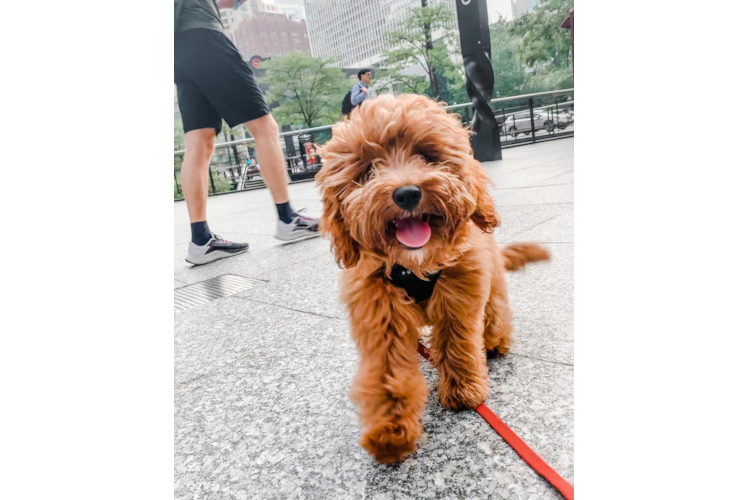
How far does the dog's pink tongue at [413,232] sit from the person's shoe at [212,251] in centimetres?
380

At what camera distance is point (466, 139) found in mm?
1788

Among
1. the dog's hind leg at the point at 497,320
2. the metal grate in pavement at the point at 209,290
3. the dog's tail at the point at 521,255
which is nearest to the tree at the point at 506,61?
the metal grate in pavement at the point at 209,290

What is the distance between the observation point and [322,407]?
189 cm

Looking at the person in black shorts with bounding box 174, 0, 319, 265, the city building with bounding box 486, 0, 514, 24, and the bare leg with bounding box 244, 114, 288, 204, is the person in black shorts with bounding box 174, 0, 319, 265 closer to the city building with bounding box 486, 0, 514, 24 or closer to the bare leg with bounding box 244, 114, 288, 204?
the bare leg with bounding box 244, 114, 288, 204

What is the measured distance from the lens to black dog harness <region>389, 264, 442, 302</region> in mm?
1728

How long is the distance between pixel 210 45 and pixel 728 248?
4.61 meters

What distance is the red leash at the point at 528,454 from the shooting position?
124cm

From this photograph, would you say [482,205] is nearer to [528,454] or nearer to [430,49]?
[528,454]

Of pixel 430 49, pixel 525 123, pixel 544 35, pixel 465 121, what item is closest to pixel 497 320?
pixel 544 35

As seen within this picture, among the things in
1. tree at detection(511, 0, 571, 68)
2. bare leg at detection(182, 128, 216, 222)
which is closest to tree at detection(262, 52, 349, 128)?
tree at detection(511, 0, 571, 68)

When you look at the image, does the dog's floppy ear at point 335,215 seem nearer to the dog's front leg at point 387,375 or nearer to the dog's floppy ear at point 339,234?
the dog's floppy ear at point 339,234
